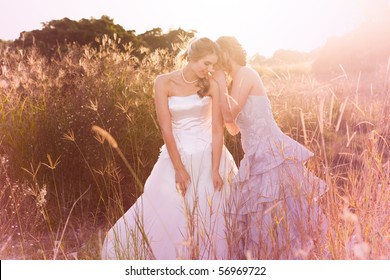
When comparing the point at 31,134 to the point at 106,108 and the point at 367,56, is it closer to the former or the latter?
the point at 106,108

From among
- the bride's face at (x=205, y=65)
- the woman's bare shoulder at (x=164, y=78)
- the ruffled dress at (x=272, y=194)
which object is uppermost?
the bride's face at (x=205, y=65)

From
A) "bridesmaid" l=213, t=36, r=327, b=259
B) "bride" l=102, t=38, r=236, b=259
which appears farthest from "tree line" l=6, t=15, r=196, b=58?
"bride" l=102, t=38, r=236, b=259

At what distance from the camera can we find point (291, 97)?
6949 millimetres

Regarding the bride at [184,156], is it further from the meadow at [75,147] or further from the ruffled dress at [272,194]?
the meadow at [75,147]

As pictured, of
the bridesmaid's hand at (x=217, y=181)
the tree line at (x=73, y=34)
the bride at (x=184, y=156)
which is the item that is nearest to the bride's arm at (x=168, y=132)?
the bride at (x=184, y=156)

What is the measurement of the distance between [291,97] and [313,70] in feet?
33.7

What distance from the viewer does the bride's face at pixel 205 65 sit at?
368 cm

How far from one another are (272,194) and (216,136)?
594 mm

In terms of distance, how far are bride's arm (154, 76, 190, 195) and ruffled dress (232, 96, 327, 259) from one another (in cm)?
42

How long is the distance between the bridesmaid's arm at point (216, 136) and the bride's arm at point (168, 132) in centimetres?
21

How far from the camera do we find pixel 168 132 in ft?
12.5

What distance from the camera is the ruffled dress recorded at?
2998 millimetres

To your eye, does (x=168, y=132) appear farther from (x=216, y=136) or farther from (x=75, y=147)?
(x=75, y=147)
